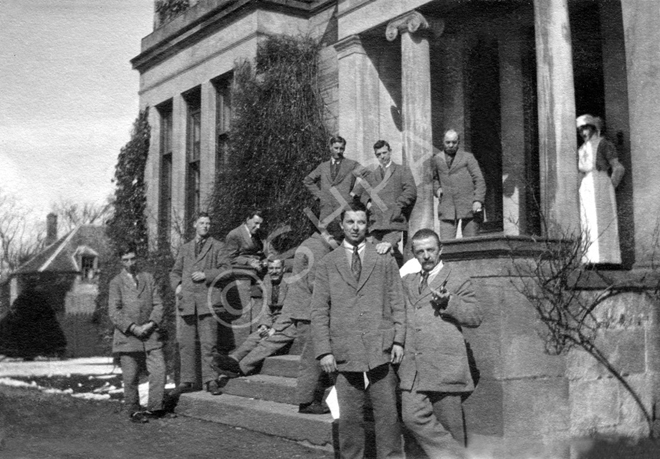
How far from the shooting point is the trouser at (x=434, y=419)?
17.3 feet

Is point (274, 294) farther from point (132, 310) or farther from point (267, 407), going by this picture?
point (267, 407)

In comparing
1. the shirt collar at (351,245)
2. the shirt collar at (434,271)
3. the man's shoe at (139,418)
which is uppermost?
the shirt collar at (351,245)

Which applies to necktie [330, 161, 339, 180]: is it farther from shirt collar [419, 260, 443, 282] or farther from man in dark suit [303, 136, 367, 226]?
shirt collar [419, 260, 443, 282]

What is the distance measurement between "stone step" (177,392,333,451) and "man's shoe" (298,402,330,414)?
0.21ft

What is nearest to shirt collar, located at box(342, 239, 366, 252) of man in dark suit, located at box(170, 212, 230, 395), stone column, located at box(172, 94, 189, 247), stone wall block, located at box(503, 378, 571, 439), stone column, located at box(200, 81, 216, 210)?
stone wall block, located at box(503, 378, 571, 439)

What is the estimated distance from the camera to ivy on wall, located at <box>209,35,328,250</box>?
13.0m

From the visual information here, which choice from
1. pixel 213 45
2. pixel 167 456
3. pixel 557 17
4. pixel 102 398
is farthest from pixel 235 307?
pixel 213 45

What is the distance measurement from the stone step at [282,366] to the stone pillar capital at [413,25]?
5074 mm

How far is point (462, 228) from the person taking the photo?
29.2ft

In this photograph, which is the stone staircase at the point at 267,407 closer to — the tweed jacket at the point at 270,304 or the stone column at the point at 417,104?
the tweed jacket at the point at 270,304

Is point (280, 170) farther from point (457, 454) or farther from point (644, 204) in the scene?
point (457, 454)

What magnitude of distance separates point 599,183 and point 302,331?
407cm

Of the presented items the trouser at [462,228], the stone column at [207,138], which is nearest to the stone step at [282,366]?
the trouser at [462,228]

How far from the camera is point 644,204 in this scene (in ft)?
24.8
